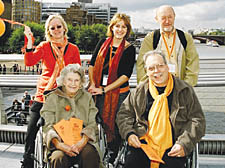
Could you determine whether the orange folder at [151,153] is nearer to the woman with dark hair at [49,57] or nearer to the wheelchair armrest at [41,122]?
the wheelchair armrest at [41,122]

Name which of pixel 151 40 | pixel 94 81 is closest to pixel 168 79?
pixel 151 40

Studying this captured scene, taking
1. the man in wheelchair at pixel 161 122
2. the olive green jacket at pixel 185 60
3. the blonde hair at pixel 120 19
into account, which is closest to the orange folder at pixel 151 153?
the man in wheelchair at pixel 161 122

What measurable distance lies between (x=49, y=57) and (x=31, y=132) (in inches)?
29.0

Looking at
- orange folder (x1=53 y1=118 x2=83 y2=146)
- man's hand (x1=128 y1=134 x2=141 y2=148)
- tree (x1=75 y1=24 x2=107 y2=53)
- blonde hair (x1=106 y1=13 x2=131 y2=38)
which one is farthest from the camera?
tree (x1=75 y1=24 x2=107 y2=53)

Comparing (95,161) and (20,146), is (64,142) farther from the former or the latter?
(20,146)

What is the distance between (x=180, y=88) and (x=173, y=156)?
54cm

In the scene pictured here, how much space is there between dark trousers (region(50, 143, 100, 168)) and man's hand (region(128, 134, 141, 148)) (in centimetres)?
30

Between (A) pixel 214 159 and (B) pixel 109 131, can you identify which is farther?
(A) pixel 214 159

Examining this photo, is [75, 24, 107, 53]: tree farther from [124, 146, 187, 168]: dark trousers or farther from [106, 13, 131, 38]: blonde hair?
[124, 146, 187, 168]: dark trousers

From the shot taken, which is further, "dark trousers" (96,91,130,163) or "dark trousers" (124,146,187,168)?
"dark trousers" (96,91,130,163)

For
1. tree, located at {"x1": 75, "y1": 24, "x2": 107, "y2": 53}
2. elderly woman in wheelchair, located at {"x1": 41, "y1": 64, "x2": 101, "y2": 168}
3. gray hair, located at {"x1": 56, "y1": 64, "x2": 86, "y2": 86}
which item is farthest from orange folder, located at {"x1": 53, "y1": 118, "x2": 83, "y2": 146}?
tree, located at {"x1": 75, "y1": 24, "x2": 107, "y2": 53}

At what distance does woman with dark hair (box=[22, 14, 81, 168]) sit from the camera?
3.04 m

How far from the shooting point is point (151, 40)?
10.1 ft

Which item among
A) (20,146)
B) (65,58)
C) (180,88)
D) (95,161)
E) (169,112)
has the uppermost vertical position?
(65,58)
